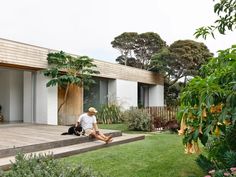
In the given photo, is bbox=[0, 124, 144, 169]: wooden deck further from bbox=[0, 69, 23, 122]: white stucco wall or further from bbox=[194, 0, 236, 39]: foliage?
bbox=[0, 69, 23, 122]: white stucco wall

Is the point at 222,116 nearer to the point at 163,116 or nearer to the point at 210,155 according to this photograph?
the point at 210,155

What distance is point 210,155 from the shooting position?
4.19 m

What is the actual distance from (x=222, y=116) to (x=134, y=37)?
31.4 m

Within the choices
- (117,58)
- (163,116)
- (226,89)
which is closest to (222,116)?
(226,89)

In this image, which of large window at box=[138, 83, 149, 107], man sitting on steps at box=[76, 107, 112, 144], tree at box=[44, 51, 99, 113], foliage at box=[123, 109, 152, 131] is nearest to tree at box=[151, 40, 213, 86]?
large window at box=[138, 83, 149, 107]

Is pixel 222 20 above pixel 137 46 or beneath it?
beneath

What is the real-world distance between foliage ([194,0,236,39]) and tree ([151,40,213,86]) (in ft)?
A: 64.4

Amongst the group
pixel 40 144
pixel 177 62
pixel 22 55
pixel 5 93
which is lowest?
pixel 40 144

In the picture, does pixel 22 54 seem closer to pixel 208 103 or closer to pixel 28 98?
pixel 28 98

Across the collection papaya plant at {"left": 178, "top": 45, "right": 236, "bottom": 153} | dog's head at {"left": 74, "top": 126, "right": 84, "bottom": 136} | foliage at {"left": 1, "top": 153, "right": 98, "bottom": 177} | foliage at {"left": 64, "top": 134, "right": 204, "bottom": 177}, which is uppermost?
papaya plant at {"left": 178, "top": 45, "right": 236, "bottom": 153}

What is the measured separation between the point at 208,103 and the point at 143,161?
15.1ft

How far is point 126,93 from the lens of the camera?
782 inches

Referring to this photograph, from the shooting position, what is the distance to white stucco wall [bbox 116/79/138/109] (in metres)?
19.1

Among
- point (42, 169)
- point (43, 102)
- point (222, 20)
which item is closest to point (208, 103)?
point (42, 169)
